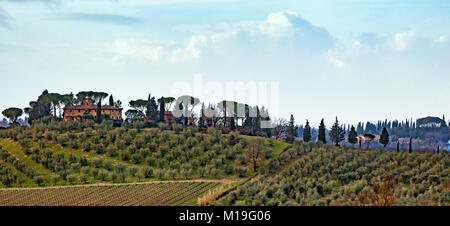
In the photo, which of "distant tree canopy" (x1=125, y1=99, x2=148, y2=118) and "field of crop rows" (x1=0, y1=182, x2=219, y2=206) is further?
"distant tree canopy" (x1=125, y1=99, x2=148, y2=118)

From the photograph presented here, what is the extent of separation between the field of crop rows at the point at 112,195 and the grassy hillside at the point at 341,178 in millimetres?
8282

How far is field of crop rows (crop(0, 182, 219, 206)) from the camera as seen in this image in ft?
226

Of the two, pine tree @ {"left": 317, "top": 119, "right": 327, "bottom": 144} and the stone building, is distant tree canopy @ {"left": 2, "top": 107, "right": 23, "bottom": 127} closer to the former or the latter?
the stone building

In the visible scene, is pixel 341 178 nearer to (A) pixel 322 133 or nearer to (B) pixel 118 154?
(A) pixel 322 133

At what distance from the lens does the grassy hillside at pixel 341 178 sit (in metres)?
65.1

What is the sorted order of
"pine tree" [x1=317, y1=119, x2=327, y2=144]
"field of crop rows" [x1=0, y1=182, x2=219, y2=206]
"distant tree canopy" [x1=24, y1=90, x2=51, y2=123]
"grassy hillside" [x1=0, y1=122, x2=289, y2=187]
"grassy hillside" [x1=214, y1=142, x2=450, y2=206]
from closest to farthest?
"grassy hillside" [x1=214, y1=142, x2=450, y2=206]
"field of crop rows" [x1=0, y1=182, x2=219, y2=206]
"grassy hillside" [x1=0, y1=122, x2=289, y2=187]
"pine tree" [x1=317, y1=119, x2=327, y2=144]
"distant tree canopy" [x1=24, y1=90, x2=51, y2=123]

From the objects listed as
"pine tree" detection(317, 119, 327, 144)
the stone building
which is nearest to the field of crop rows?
"pine tree" detection(317, 119, 327, 144)

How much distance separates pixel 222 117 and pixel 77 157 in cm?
5535

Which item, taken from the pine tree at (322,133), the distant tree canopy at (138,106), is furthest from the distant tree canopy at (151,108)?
the pine tree at (322,133)

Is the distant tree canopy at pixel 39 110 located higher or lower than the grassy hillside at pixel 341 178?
higher

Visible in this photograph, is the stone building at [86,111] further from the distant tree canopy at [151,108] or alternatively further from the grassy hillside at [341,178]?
the grassy hillside at [341,178]

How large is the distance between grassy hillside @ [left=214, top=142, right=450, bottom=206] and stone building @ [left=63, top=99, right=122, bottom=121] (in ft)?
202

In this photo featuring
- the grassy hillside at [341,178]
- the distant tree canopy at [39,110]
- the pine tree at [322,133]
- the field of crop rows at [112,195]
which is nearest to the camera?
the grassy hillside at [341,178]
